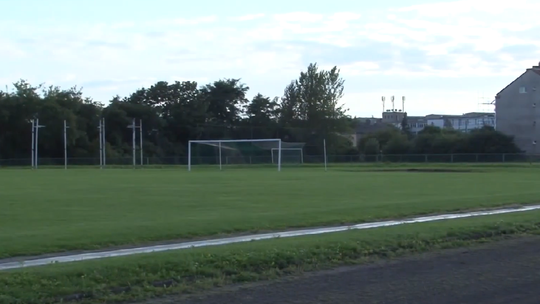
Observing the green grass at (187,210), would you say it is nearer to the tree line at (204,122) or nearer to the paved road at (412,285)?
the paved road at (412,285)

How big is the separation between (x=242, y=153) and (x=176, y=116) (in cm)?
3538

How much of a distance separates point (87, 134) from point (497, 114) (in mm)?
56492

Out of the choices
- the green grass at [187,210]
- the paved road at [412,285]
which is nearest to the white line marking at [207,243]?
the green grass at [187,210]

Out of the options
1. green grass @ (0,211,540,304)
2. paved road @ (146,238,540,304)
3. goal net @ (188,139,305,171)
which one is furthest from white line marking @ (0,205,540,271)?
goal net @ (188,139,305,171)

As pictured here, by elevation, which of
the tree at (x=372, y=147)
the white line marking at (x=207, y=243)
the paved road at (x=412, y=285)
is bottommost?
the white line marking at (x=207, y=243)

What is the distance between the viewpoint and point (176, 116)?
412 ft

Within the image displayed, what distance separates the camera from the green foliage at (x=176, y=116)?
353 ft

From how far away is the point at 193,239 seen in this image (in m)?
18.0

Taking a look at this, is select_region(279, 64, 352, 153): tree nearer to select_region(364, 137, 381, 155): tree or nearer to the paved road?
select_region(364, 137, 381, 155): tree

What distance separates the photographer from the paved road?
10477 millimetres

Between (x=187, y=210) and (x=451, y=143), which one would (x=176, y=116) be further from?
(x=187, y=210)

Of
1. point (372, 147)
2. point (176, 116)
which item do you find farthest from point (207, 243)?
point (176, 116)

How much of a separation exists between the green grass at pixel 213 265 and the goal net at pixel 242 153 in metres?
71.2

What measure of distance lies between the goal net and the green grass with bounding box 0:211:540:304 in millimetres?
71238
